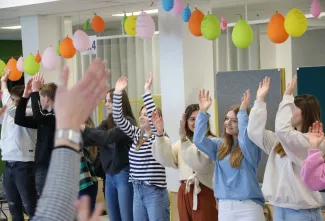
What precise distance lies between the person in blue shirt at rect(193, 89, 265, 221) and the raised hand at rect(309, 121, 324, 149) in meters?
0.65

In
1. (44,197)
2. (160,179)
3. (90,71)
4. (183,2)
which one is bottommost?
(160,179)

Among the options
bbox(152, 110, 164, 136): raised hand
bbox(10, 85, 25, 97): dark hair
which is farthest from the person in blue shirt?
bbox(10, 85, 25, 97): dark hair

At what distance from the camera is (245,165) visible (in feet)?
13.7

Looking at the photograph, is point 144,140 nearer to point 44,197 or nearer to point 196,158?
point 196,158

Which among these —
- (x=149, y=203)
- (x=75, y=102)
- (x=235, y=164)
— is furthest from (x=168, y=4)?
(x=75, y=102)

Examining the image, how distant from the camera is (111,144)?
5.35 metres

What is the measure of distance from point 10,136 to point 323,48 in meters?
5.62

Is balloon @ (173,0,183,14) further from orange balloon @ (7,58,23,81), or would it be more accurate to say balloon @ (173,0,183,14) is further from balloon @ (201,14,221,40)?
orange balloon @ (7,58,23,81)

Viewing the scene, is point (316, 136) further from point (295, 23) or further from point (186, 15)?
point (186, 15)

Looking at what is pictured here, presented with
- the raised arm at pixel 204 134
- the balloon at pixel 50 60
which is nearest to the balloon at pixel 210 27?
the raised arm at pixel 204 134

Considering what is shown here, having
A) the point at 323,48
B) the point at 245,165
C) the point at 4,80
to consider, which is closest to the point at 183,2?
the point at 4,80

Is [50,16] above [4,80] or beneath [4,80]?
above

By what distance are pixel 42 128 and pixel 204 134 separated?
1747 millimetres

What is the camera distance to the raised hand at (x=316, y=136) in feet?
11.3
